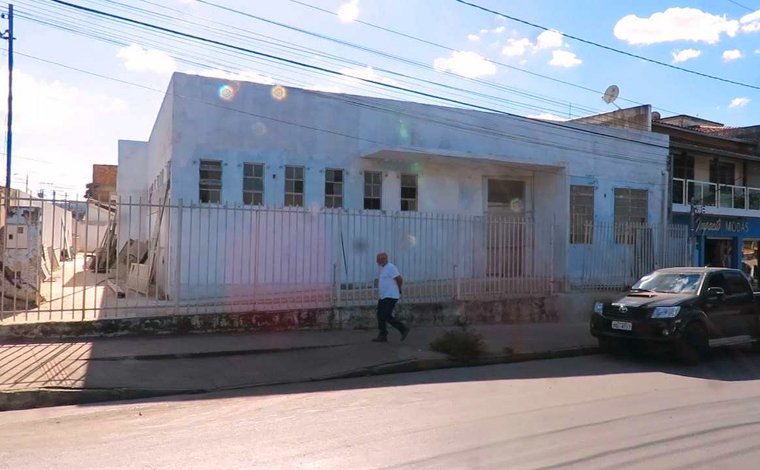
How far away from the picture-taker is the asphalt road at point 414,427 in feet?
15.9

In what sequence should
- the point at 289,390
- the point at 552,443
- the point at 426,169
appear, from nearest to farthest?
the point at 552,443
the point at 289,390
the point at 426,169

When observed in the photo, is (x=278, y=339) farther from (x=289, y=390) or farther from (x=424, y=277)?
(x=424, y=277)

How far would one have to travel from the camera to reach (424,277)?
1269 cm

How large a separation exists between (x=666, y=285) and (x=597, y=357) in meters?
1.77

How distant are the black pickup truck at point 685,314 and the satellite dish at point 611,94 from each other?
37.0ft

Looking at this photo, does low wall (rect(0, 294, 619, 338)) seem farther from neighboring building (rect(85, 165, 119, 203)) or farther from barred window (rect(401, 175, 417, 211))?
neighboring building (rect(85, 165, 119, 203))

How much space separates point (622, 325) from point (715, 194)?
16667 millimetres

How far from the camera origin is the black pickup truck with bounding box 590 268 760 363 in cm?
946

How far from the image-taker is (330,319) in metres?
11.1

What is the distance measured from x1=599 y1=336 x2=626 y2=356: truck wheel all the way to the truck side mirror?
158cm

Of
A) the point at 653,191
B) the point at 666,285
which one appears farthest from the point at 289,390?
the point at 653,191

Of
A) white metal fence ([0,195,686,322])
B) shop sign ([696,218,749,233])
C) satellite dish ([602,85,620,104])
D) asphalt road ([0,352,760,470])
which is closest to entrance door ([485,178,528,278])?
white metal fence ([0,195,686,322])

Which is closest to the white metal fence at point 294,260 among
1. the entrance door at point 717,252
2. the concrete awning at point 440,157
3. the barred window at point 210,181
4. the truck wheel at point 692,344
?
the barred window at point 210,181

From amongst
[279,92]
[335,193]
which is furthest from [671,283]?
[279,92]
